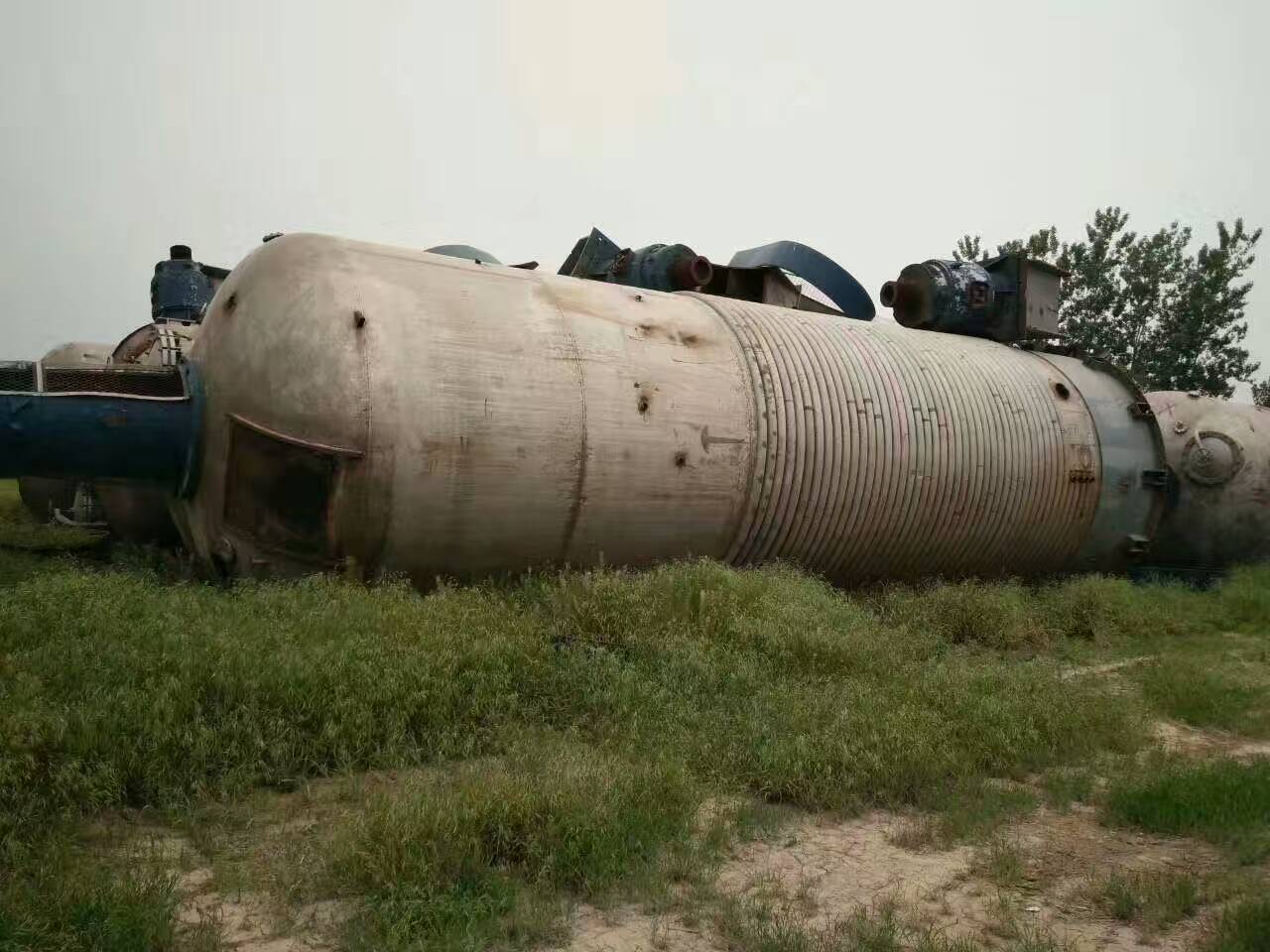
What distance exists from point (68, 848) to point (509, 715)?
1.75 meters

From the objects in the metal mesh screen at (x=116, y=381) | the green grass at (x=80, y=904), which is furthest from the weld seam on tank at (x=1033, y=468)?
the green grass at (x=80, y=904)

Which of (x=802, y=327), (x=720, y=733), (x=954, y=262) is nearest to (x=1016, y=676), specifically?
(x=720, y=733)

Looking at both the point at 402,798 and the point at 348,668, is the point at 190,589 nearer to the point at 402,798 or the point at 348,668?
the point at 348,668

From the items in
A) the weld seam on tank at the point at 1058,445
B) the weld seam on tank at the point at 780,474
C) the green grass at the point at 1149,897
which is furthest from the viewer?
the weld seam on tank at the point at 1058,445

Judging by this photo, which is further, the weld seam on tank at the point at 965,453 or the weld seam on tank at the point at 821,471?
the weld seam on tank at the point at 965,453

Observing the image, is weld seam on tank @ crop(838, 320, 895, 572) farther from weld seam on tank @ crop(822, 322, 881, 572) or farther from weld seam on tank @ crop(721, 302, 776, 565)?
weld seam on tank @ crop(721, 302, 776, 565)

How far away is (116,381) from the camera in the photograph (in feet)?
18.7

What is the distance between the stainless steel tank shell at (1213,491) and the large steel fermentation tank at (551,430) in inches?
98.4

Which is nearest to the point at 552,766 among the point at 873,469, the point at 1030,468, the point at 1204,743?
the point at 1204,743

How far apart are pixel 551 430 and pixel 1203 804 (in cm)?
355

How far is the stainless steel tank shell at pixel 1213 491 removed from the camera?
384 inches

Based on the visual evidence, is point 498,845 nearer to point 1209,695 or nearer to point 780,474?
point 780,474

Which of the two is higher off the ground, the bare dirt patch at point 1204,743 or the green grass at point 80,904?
the green grass at point 80,904

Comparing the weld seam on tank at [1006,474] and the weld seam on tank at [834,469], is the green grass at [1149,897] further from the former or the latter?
the weld seam on tank at [1006,474]
